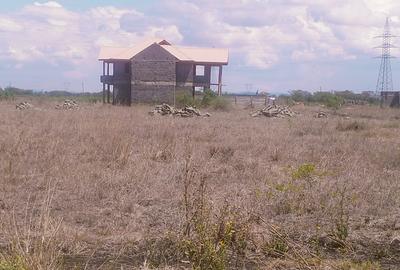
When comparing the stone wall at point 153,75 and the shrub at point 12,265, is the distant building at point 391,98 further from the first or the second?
the shrub at point 12,265

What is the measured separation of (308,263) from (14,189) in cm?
588

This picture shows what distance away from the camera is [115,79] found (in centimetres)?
4969

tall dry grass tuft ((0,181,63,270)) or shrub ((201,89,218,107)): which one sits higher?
shrub ((201,89,218,107))

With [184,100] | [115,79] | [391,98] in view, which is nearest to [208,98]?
[184,100]

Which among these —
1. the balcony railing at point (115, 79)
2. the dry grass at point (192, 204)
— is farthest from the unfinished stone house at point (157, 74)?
the dry grass at point (192, 204)

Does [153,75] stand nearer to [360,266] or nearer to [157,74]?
[157,74]

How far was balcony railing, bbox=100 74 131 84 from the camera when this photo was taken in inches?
1924

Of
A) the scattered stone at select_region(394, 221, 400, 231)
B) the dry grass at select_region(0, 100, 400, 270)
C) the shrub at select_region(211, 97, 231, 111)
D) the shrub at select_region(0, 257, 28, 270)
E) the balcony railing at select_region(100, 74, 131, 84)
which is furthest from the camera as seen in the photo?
the balcony railing at select_region(100, 74, 131, 84)

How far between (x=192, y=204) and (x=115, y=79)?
44.1 meters

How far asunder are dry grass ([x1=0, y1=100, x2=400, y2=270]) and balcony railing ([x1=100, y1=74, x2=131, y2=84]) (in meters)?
32.4

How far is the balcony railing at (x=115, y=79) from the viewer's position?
160 feet

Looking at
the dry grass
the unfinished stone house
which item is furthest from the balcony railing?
the dry grass

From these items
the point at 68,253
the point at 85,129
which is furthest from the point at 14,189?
the point at 85,129

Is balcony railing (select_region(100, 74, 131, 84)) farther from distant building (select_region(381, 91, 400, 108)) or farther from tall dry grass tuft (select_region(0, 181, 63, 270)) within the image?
tall dry grass tuft (select_region(0, 181, 63, 270))
